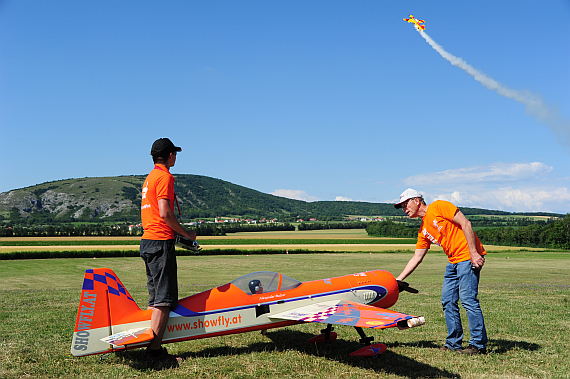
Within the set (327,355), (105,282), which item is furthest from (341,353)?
(105,282)

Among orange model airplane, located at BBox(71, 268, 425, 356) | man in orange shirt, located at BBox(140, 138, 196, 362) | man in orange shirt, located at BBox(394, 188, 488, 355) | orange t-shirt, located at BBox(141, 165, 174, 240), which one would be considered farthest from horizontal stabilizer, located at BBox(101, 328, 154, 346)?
man in orange shirt, located at BBox(394, 188, 488, 355)

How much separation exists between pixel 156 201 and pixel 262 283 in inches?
92.2

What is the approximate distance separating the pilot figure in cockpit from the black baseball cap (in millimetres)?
2571

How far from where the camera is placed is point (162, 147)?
5926 millimetres

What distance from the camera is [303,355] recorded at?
6.46 m

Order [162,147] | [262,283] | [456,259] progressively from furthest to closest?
[262,283], [456,259], [162,147]

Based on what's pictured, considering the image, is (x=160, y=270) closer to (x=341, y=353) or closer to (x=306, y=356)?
(x=306, y=356)

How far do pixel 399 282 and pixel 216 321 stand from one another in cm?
375

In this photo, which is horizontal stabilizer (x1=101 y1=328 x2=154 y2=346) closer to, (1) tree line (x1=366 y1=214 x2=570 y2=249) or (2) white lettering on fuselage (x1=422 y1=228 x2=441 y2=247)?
(2) white lettering on fuselage (x1=422 y1=228 x2=441 y2=247)

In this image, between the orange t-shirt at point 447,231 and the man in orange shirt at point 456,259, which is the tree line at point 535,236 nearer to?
the man in orange shirt at point 456,259

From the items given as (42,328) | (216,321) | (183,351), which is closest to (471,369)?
(216,321)

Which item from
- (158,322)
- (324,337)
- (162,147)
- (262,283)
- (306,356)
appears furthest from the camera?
(324,337)

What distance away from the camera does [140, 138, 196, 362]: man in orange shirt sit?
556 cm

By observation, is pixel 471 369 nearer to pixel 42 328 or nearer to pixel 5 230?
pixel 42 328
